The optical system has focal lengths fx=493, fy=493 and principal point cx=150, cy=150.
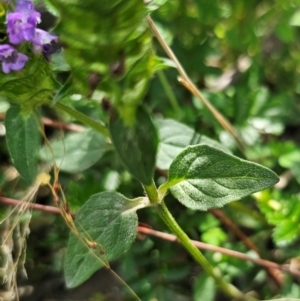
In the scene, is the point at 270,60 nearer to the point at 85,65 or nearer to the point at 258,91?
the point at 258,91

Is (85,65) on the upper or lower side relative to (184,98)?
upper

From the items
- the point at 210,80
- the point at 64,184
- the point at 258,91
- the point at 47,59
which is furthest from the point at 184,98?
the point at 47,59

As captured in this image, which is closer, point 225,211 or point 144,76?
point 144,76

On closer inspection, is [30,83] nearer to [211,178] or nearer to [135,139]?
[135,139]

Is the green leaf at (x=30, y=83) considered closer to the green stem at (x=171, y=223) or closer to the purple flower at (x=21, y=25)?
the purple flower at (x=21, y=25)

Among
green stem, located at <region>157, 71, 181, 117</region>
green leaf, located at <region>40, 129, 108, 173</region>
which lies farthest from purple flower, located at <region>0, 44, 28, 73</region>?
green stem, located at <region>157, 71, 181, 117</region>

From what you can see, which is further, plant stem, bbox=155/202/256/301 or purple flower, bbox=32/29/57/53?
plant stem, bbox=155/202/256/301

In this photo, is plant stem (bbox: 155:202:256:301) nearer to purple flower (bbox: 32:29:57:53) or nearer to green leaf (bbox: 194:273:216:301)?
green leaf (bbox: 194:273:216:301)
